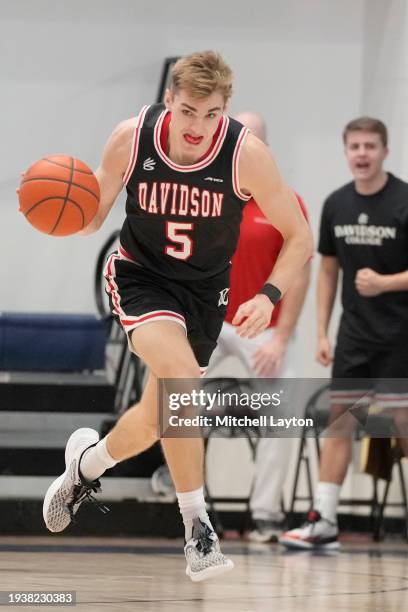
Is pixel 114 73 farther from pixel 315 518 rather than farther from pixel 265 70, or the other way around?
pixel 315 518

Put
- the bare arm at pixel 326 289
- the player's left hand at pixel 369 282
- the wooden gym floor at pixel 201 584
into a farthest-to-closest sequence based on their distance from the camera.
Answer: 1. the bare arm at pixel 326 289
2. the player's left hand at pixel 369 282
3. the wooden gym floor at pixel 201 584

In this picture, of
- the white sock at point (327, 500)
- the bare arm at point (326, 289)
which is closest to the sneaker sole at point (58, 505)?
the white sock at point (327, 500)

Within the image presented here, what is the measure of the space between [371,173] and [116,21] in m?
2.31

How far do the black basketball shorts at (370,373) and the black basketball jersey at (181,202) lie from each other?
7.32ft

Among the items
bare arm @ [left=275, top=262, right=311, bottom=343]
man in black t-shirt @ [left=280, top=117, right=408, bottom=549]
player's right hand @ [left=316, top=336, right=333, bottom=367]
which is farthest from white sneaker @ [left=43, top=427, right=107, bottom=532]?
player's right hand @ [left=316, top=336, right=333, bottom=367]

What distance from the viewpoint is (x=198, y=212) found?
4344mm

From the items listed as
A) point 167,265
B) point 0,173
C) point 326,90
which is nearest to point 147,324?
point 167,265

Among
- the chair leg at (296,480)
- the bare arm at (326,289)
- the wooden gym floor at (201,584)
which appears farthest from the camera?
the chair leg at (296,480)

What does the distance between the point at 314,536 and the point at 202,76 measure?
120 inches

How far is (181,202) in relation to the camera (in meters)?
4.34

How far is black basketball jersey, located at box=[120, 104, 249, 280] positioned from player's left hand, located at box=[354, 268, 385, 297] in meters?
2.05

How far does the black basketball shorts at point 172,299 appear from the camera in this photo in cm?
433

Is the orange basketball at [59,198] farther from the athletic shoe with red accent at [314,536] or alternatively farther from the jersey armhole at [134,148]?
the athletic shoe with red accent at [314,536]

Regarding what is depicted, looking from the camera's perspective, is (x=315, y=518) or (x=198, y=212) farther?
(x=315, y=518)
